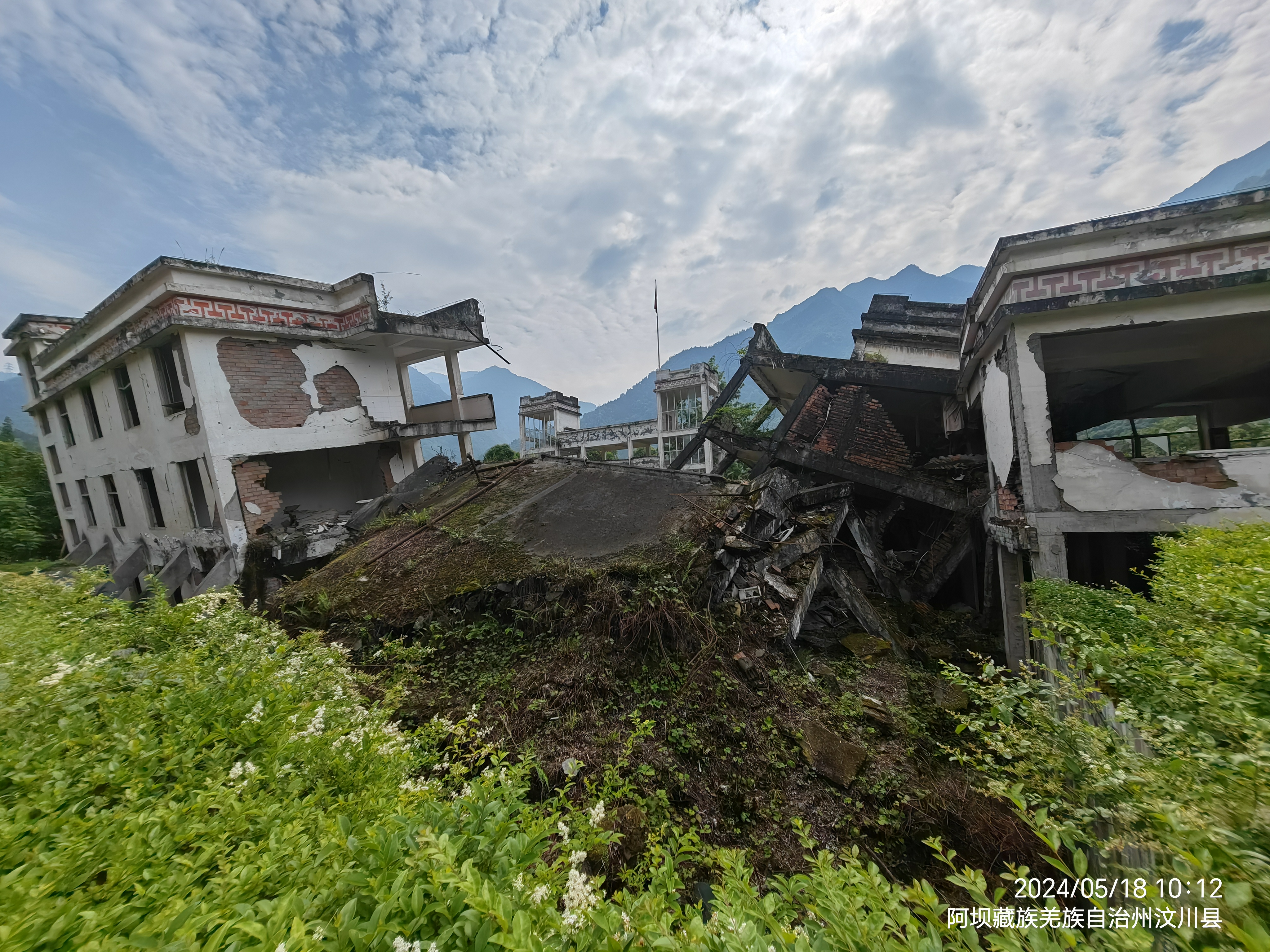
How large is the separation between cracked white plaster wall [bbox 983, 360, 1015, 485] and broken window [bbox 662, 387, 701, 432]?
16.9m

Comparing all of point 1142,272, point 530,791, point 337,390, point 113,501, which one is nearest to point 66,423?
point 113,501

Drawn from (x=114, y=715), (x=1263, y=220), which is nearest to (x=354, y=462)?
(x=114, y=715)

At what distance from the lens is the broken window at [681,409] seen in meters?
23.3

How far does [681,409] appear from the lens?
24.0 m

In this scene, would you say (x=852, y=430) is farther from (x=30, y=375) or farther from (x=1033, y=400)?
(x=30, y=375)

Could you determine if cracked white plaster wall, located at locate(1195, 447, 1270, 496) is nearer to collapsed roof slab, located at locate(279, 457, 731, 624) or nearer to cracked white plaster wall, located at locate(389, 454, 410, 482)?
collapsed roof slab, located at locate(279, 457, 731, 624)

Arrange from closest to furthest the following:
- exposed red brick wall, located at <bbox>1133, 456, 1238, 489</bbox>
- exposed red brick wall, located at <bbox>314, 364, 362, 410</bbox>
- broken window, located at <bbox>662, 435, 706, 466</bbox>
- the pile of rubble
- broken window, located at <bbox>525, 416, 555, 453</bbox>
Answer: exposed red brick wall, located at <bbox>1133, 456, 1238, 489</bbox>, the pile of rubble, exposed red brick wall, located at <bbox>314, 364, 362, 410</bbox>, broken window, located at <bbox>662, 435, 706, 466</bbox>, broken window, located at <bbox>525, 416, 555, 453</bbox>

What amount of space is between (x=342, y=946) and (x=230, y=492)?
9268 millimetres

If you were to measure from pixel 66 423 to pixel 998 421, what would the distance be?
20551 millimetres

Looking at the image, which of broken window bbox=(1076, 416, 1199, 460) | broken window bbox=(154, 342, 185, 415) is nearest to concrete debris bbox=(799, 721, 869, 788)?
broken window bbox=(1076, 416, 1199, 460)

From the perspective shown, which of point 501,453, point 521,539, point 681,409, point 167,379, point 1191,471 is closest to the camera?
point 1191,471

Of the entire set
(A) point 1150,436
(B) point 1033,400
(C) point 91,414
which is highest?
(C) point 91,414

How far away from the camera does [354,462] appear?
37.4 ft

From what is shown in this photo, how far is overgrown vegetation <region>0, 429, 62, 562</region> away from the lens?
12109 millimetres
